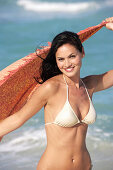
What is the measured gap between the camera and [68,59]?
242 centimetres

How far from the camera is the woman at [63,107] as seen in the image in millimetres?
2383

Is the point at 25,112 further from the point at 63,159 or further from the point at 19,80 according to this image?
the point at 63,159

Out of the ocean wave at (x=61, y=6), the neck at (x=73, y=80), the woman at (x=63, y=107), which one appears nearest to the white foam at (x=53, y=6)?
the ocean wave at (x=61, y=6)

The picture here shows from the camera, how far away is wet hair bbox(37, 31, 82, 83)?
96.0 inches

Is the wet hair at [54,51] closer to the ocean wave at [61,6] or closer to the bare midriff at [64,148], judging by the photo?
the bare midriff at [64,148]

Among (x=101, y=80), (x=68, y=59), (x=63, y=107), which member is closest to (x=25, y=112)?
(x=63, y=107)

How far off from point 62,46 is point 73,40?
0.10 metres

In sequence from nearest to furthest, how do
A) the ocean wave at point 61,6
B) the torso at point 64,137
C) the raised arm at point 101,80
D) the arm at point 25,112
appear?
the arm at point 25,112
the torso at point 64,137
the raised arm at point 101,80
the ocean wave at point 61,6

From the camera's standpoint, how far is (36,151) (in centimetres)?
597

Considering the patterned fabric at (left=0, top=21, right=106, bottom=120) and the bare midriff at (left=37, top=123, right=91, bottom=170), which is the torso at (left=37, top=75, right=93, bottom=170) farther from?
the patterned fabric at (left=0, top=21, right=106, bottom=120)

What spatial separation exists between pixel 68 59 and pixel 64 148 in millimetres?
703

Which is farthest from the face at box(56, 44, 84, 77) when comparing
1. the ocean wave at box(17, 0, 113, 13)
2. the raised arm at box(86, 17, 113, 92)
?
the ocean wave at box(17, 0, 113, 13)

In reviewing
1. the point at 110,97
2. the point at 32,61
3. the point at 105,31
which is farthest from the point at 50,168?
the point at 105,31

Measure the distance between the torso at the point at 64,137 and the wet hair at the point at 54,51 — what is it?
0.37ft
